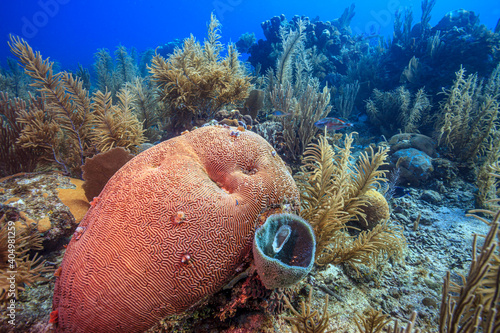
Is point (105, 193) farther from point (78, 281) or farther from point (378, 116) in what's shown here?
point (378, 116)

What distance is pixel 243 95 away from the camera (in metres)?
5.15

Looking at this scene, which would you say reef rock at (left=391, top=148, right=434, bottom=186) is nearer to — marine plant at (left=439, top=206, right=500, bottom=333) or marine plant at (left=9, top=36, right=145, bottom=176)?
marine plant at (left=439, top=206, right=500, bottom=333)

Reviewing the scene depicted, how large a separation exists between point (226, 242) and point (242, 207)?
0.33m

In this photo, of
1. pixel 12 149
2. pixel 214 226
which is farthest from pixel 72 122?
pixel 214 226

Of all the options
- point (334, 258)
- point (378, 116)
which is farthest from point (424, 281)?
point (378, 116)

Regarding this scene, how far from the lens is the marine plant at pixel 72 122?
3221 millimetres

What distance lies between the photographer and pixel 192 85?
15.1 ft

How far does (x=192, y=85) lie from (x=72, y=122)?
2.38 metres

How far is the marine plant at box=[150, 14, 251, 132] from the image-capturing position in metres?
4.48

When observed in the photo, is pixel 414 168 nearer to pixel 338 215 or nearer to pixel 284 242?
pixel 338 215

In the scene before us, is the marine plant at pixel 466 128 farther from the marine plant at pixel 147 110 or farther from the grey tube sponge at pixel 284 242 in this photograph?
the marine plant at pixel 147 110

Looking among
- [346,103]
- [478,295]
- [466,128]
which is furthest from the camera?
[346,103]

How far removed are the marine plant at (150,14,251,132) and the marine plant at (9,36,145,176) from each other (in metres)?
1.01

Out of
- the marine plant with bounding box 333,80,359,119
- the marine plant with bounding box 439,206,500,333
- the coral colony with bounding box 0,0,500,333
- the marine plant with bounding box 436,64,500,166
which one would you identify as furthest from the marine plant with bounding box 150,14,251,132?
the marine plant with bounding box 436,64,500,166
